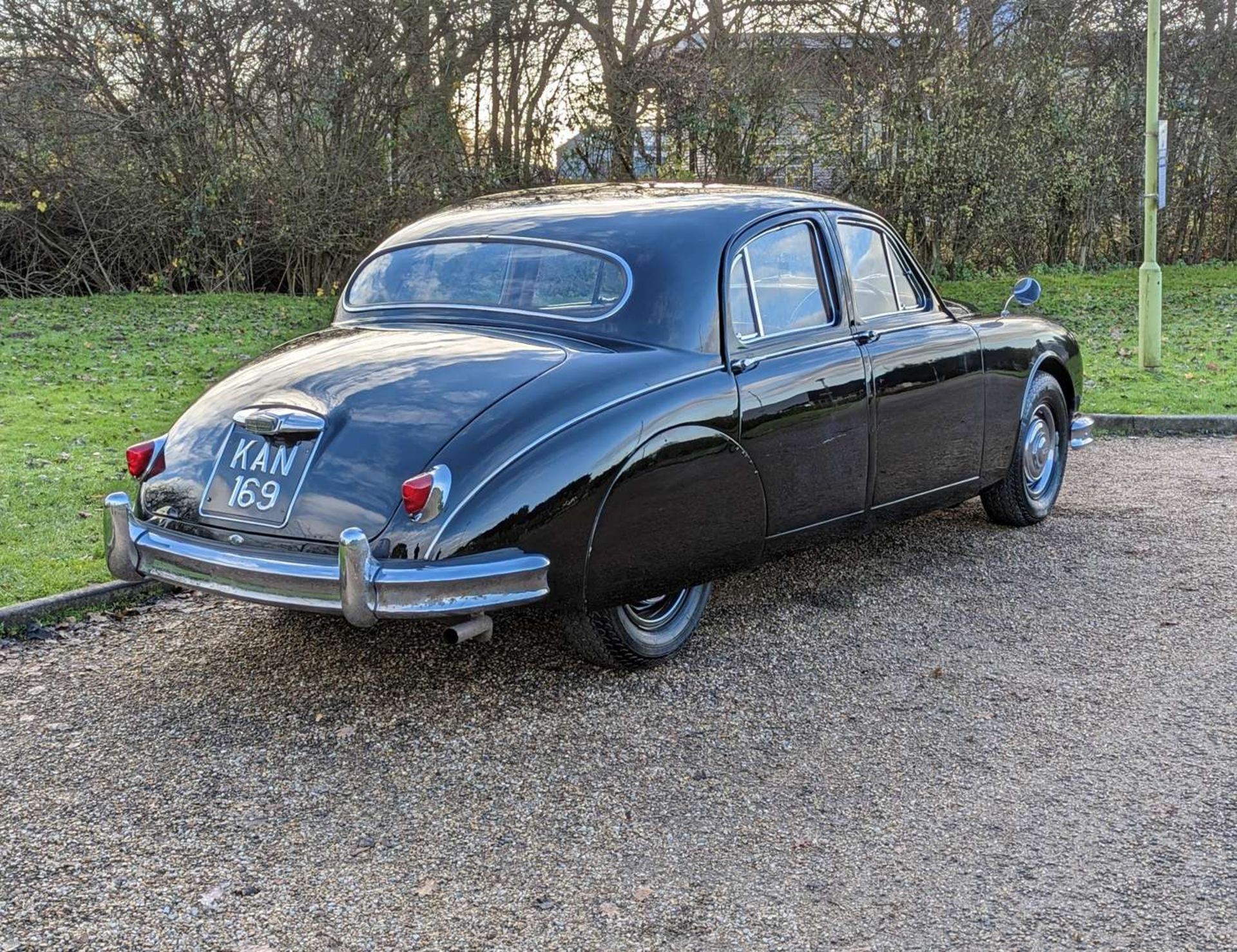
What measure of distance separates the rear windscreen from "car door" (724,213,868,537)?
494mm

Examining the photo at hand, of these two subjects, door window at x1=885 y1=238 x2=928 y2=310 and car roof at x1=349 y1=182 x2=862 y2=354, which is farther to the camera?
door window at x1=885 y1=238 x2=928 y2=310

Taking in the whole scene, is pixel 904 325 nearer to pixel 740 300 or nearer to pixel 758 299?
pixel 758 299

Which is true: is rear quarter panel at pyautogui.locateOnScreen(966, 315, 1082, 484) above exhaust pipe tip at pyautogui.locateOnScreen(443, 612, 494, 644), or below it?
above

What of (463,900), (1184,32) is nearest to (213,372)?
(463,900)

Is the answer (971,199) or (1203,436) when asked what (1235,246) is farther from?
(1203,436)

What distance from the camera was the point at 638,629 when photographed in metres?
4.28

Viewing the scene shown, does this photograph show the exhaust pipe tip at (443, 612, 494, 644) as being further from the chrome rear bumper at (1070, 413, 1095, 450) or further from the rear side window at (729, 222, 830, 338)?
the chrome rear bumper at (1070, 413, 1095, 450)

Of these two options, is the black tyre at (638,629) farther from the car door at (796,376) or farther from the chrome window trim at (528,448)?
the chrome window trim at (528,448)

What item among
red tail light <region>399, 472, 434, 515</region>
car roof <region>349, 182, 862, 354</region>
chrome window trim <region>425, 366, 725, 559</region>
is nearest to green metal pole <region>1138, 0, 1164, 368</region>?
car roof <region>349, 182, 862, 354</region>

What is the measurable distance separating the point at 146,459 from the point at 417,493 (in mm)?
1225

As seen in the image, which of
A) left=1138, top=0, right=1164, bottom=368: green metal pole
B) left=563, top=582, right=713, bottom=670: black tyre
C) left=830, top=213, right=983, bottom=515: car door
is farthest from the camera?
left=1138, top=0, right=1164, bottom=368: green metal pole

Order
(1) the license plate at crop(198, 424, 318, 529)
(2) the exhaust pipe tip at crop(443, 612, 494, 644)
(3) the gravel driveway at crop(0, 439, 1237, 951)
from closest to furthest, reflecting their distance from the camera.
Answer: (3) the gravel driveway at crop(0, 439, 1237, 951) → (2) the exhaust pipe tip at crop(443, 612, 494, 644) → (1) the license plate at crop(198, 424, 318, 529)

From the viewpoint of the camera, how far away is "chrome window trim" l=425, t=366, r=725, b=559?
11.7 feet

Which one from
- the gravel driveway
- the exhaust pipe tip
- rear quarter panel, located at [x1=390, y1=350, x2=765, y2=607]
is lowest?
the gravel driveway
